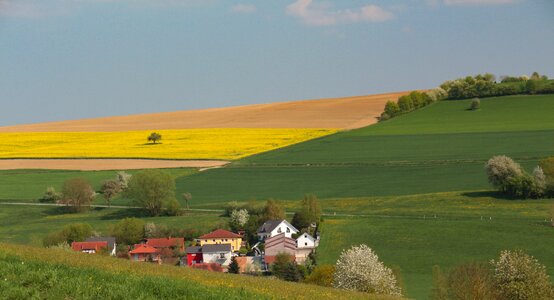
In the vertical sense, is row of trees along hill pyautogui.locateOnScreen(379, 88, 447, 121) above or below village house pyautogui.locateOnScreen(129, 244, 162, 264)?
above

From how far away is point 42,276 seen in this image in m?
18.7

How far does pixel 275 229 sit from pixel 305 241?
4.08 m

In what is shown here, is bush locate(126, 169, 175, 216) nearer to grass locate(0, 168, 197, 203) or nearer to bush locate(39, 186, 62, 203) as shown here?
grass locate(0, 168, 197, 203)

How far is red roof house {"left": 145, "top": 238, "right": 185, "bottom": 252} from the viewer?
189ft

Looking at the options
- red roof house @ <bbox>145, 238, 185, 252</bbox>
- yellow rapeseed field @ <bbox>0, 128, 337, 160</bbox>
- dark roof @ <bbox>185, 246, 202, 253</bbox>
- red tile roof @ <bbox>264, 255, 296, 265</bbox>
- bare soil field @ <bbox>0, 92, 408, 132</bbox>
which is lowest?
red tile roof @ <bbox>264, 255, 296, 265</bbox>

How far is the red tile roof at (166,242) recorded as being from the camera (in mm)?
57956

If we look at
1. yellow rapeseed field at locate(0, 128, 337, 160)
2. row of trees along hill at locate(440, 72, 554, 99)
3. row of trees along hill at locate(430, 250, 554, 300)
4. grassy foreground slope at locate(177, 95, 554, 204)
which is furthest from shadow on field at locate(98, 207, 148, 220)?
row of trees along hill at locate(440, 72, 554, 99)

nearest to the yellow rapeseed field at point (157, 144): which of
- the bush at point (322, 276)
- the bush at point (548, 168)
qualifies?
the bush at point (548, 168)

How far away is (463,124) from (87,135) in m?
54.9

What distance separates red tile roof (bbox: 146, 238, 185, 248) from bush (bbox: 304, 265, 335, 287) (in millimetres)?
16770

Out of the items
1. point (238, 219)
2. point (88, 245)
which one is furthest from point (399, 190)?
point (88, 245)

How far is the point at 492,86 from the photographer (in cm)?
13662

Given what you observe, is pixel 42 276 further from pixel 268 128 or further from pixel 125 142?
pixel 268 128

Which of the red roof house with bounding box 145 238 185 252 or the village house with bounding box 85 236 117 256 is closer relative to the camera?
the village house with bounding box 85 236 117 256
